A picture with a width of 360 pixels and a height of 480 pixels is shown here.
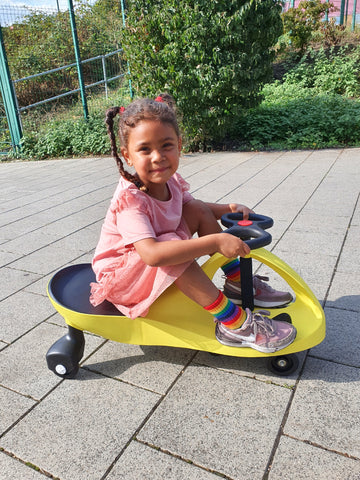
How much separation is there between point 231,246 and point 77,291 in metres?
0.79

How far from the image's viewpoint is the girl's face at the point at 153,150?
1.67 m

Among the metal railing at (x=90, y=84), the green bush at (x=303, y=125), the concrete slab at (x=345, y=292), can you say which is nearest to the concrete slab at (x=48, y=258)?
the concrete slab at (x=345, y=292)

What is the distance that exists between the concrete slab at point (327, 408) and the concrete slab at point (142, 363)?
0.52 meters

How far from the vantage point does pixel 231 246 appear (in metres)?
1.58

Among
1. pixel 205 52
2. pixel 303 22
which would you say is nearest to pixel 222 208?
pixel 205 52

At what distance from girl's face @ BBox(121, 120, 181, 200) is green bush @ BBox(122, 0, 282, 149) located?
4.64m

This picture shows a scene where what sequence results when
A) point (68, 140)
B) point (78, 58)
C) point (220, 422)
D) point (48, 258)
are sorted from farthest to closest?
point (68, 140)
point (78, 58)
point (48, 258)
point (220, 422)

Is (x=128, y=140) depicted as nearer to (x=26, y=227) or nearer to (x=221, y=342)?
(x=221, y=342)

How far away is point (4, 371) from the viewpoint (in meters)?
1.89

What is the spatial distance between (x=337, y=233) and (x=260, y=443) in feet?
7.14

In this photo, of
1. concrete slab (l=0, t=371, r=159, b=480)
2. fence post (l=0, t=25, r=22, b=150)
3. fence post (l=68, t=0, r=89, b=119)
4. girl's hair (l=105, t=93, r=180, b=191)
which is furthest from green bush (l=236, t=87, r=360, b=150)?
concrete slab (l=0, t=371, r=159, b=480)

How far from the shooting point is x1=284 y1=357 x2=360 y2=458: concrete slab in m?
1.44

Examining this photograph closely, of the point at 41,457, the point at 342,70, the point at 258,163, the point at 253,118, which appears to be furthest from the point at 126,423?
the point at 342,70

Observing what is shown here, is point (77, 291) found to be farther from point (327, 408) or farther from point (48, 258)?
point (48, 258)
